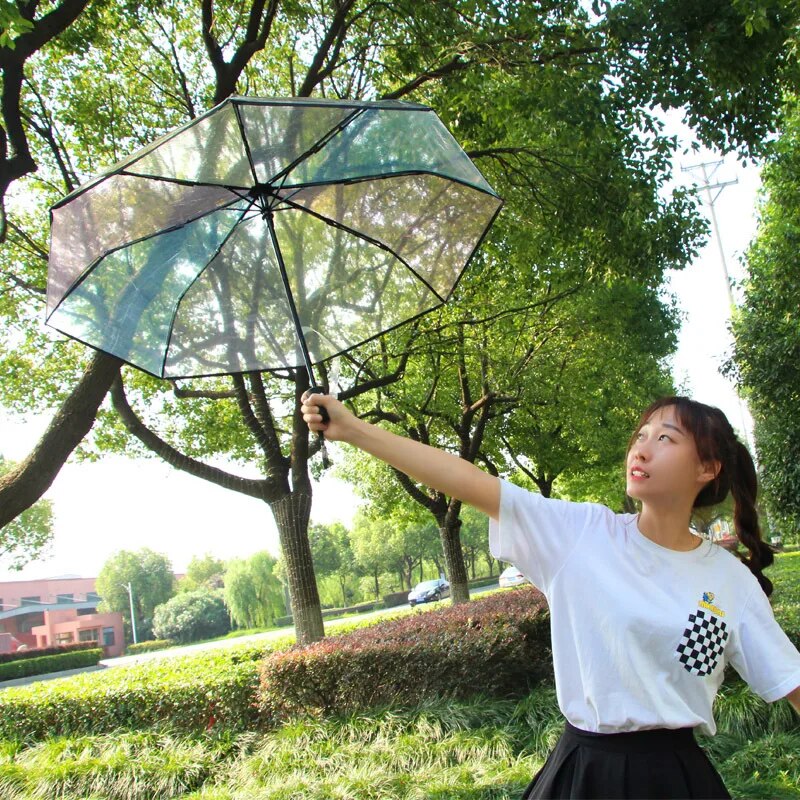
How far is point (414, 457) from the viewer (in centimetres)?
194

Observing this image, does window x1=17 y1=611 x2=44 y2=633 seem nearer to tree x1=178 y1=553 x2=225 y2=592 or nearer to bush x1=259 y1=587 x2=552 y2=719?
tree x1=178 y1=553 x2=225 y2=592

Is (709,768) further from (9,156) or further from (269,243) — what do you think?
(9,156)

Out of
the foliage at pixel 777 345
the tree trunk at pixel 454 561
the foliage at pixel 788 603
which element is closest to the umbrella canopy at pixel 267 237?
the foliage at pixel 788 603

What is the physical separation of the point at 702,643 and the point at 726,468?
0.53 metres

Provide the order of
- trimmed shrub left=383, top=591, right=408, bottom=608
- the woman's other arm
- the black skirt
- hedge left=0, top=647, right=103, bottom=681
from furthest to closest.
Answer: trimmed shrub left=383, top=591, right=408, bottom=608 → hedge left=0, top=647, right=103, bottom=681 → the woman's other arm → the black skirt

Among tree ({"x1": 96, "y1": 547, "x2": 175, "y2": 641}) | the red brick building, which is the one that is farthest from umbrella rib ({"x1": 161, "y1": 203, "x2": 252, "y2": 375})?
tree ({"x1": 96, "y1": 547, "x2": 175, "y2": 641})

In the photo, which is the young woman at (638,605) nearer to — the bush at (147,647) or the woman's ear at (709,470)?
the woman's ear at (709,470)

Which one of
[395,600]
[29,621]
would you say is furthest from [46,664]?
[29,621]

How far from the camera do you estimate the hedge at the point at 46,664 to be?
30906 millimetres

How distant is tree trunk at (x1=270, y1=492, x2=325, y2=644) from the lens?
1012 cm

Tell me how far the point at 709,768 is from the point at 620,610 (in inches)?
17.8

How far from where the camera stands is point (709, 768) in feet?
6.37

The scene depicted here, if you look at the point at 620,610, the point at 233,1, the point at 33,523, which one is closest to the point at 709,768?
the point at 620,610

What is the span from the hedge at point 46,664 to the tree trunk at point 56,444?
93.5 feet
